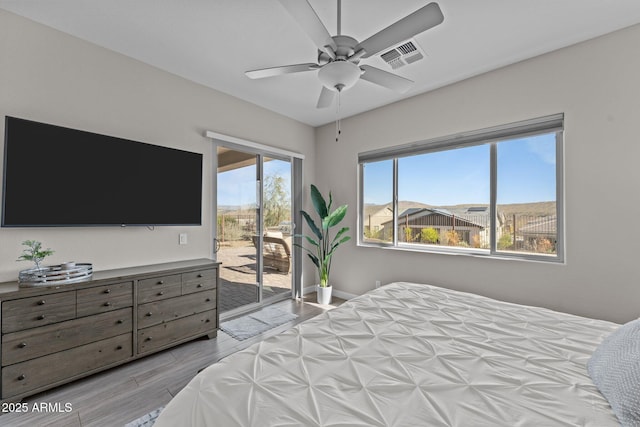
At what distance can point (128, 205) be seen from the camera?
2408mm

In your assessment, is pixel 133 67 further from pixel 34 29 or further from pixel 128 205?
pixel 128 205

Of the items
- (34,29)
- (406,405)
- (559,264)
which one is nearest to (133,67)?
(34,29)

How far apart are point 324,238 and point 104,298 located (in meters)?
2.70

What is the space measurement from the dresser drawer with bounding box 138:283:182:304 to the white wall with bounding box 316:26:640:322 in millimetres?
2774

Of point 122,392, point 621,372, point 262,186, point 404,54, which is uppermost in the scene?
point 404,54

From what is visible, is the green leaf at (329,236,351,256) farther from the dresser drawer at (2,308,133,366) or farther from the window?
the dresser drawer at (2,308,133,366)

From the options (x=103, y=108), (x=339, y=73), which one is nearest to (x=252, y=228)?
(x=103, y=108)

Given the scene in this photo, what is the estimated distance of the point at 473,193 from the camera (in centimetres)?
303

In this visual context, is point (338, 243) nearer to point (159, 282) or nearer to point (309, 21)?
point (159, 282)

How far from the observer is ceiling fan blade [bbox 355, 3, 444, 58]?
135cm

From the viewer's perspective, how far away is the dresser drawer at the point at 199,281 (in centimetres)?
257

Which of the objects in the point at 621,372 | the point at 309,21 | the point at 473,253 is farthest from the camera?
the point at 473,253

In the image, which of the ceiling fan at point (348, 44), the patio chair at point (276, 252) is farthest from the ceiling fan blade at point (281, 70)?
the patio chair at point (276, 252)

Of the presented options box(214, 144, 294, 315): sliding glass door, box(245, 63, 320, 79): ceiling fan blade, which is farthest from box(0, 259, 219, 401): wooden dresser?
box(245, 63, 320, 79): ceiling fan blade
